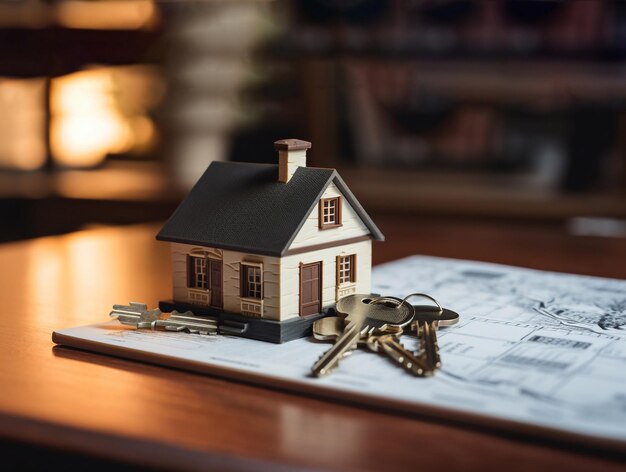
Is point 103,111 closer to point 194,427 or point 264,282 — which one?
point 264,282

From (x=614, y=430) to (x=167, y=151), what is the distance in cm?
316

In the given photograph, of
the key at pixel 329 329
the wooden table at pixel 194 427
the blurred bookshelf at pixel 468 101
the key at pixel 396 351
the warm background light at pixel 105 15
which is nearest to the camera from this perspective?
the wooden table at pixel 194 427

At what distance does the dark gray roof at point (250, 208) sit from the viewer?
0.99m

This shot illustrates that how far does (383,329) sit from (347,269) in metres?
0.14

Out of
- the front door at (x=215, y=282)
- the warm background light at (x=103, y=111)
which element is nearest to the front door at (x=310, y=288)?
the front door at (x=215, y=282)

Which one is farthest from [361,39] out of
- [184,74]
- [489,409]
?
[489,409]

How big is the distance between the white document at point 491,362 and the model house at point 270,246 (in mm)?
52

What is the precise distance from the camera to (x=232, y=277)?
102 cm

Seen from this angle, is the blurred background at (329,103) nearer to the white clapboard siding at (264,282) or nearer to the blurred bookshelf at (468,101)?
the blurred bookshelf at (468,101)

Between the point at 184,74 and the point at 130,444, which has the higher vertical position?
the point at 184,74

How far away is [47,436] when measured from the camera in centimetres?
73

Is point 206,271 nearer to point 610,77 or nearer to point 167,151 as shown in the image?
point 610,77

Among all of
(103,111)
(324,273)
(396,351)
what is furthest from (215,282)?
(103,111)

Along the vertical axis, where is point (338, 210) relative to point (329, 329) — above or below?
above
